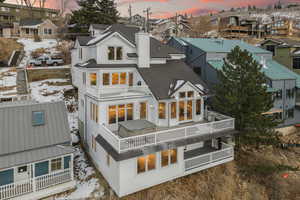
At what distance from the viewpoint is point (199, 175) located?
655 inches

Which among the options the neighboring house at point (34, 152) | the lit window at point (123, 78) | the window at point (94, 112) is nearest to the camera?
the neighboring house at point (34, 152)

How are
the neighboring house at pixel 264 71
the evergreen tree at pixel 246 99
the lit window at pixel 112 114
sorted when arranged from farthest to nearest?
the neighboring house at pixel 264 71 → the evergreen tree at pixel 246 99 → the lit window at pixel 112 114

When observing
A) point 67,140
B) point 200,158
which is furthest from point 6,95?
point 200,158

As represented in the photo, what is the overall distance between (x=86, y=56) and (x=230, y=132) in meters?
15.3

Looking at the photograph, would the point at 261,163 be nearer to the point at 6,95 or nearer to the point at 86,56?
the point at 86,56

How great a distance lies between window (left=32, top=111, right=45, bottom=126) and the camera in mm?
15328

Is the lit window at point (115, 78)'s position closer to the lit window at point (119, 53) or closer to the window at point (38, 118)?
the lit window at point (119, 53)

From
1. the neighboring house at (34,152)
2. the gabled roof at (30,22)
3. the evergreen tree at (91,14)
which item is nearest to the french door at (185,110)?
the neighboring house at (34,152)

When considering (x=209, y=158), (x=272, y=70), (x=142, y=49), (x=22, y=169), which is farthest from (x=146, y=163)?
(x=272, y=70)

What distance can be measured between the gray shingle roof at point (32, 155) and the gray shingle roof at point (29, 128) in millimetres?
278

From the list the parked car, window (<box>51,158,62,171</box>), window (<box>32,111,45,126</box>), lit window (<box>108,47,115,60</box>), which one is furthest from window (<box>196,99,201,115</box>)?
the parked car

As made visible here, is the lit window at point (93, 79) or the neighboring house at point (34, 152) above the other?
the lit window at point (93, 79)

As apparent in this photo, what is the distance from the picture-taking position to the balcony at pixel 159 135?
12969 mm

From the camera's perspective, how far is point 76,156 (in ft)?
63.0
